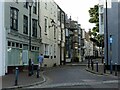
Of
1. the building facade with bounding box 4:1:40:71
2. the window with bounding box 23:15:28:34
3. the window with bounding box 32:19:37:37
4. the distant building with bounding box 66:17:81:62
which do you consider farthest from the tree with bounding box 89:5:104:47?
the distant building with bounding box 66:17:81:62

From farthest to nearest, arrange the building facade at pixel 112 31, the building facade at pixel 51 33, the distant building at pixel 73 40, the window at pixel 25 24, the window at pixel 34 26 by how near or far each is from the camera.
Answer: the distant building at pixel 73 40
the building facade at pixel 51 33
the window at pixel 34 26
the window at pixel 25 24
the building facade at pixel 112 31

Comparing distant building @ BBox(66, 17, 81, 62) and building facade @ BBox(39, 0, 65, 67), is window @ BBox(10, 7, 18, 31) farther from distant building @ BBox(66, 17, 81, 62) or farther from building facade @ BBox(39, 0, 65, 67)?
distant building @ BBox(66, 17, 81, 62)

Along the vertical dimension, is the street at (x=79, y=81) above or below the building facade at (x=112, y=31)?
below

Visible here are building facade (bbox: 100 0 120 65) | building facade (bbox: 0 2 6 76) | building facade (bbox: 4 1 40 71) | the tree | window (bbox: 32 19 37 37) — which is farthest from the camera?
the tree

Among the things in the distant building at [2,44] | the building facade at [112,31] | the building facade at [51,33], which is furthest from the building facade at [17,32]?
the building facade at [112,31]

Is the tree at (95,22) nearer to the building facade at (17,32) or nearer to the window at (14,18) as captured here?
the building facade at (17,32)

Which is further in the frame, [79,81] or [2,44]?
[2,44]

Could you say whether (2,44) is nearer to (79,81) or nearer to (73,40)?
(79,81)

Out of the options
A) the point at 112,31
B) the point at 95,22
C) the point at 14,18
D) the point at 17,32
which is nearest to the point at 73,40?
the point at 95,22

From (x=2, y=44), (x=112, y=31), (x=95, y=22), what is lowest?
(x=2, y=44)

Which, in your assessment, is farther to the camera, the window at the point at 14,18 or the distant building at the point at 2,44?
the window at the point at 14,18

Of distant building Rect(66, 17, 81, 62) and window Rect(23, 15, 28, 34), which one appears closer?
window Rect(23, 15, 28, 34)

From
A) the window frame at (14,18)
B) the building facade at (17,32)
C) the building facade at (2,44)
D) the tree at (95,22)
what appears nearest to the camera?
the building facade at (2,44)

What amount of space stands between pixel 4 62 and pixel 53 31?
88.2ft
